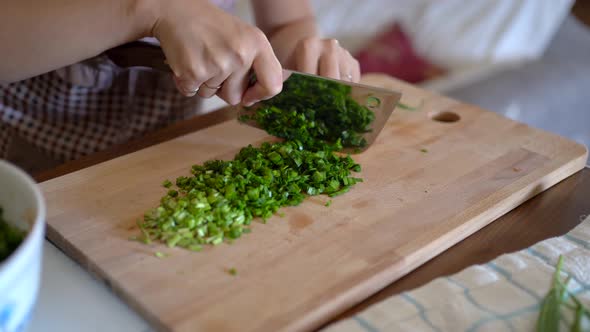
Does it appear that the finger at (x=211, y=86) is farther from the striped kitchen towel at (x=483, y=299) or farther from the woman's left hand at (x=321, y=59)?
the striped kitchen towel at (x=483, y=299)

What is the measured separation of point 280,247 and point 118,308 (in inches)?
9.8

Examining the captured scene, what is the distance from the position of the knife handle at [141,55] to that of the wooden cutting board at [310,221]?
0.16 metres

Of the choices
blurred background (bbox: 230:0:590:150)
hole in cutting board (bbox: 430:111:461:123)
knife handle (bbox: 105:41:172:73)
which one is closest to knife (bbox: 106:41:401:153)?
knife handle (bbox: 105:41:172:73)

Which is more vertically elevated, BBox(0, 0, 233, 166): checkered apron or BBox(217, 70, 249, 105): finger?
BBox(217, 70, 249, 105): finger

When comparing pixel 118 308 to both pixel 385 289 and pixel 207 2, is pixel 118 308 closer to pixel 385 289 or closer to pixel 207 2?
pixel 385 289

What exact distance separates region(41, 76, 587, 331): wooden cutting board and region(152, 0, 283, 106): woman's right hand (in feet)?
0.64

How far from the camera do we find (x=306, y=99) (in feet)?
3.73

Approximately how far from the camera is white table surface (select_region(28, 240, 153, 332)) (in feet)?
2.42

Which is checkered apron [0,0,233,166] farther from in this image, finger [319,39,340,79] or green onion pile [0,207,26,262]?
green onion pile [0,207,26,262]

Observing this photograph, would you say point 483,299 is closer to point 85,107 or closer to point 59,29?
point 59,29

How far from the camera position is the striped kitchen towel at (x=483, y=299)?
2.39ft

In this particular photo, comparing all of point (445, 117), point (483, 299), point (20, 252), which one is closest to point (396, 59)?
point (445, 117)

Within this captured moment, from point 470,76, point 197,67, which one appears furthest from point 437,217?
point 470,76

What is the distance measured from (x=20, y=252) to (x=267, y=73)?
0.55 m
